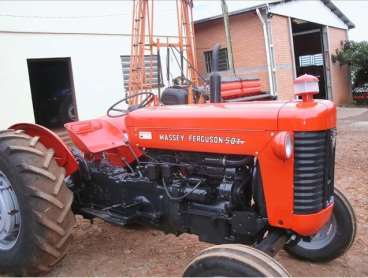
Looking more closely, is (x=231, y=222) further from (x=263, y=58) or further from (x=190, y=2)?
(x=263, y=58)

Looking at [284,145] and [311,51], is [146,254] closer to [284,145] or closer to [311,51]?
[284,145]

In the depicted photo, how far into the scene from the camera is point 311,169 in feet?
8.63

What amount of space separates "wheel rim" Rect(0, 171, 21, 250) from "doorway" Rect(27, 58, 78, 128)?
7.80m

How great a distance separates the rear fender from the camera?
365 centimetres

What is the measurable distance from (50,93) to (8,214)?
9073 mm

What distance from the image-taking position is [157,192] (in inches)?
132

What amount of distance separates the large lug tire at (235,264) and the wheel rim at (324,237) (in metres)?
1.15

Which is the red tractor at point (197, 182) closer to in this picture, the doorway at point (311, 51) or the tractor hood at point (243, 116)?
the tractor hood at point (243, 116)

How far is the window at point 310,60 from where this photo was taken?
61.1ft

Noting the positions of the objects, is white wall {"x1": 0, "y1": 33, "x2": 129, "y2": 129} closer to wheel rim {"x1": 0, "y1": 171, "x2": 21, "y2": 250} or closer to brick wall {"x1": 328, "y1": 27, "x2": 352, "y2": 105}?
wheel rim {"x1": 0, "y1": 171, "x2": 21, "y2": 250}

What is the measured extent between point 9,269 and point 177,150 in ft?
4.96

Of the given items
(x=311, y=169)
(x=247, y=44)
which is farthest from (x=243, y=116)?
(x=247, y=44)

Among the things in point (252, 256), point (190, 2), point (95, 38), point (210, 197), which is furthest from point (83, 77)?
point (252, 256)

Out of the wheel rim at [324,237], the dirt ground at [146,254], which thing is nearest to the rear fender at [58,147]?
the dirt ground at [146,254]
